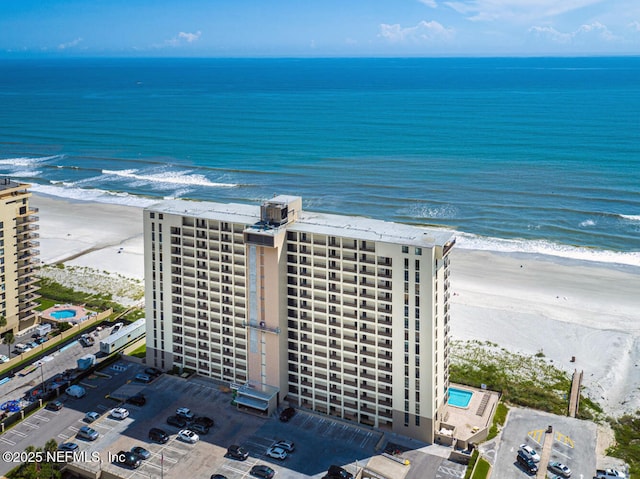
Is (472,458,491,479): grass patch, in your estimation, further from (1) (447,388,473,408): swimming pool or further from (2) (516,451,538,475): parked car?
(1) (447,388,473,408): swimming pool

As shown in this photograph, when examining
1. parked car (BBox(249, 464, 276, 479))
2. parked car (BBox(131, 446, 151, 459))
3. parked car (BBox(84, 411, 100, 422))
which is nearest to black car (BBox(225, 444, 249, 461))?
parked car (BBox(249, 464, 276, 479))

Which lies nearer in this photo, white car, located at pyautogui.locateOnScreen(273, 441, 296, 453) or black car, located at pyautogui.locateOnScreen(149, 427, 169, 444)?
white car, located at pyautogui.locateOnScreen(273, 441, 296, 453)

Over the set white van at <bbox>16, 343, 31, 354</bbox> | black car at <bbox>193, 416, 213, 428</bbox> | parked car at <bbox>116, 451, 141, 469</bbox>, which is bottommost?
parked car at <bbox>116, 451, 141, 469</bbox>

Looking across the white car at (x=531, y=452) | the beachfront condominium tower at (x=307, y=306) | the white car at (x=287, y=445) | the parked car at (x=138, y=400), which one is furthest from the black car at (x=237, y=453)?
the white car at (x=531, y=452)

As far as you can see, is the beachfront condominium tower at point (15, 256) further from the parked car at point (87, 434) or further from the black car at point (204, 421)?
the black car at point (204, 421)

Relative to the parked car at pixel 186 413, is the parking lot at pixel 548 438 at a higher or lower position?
lower

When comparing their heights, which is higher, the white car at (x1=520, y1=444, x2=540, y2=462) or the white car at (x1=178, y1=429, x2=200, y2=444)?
the white car at (x1=178, y1=429, x2=200, y2=444)
